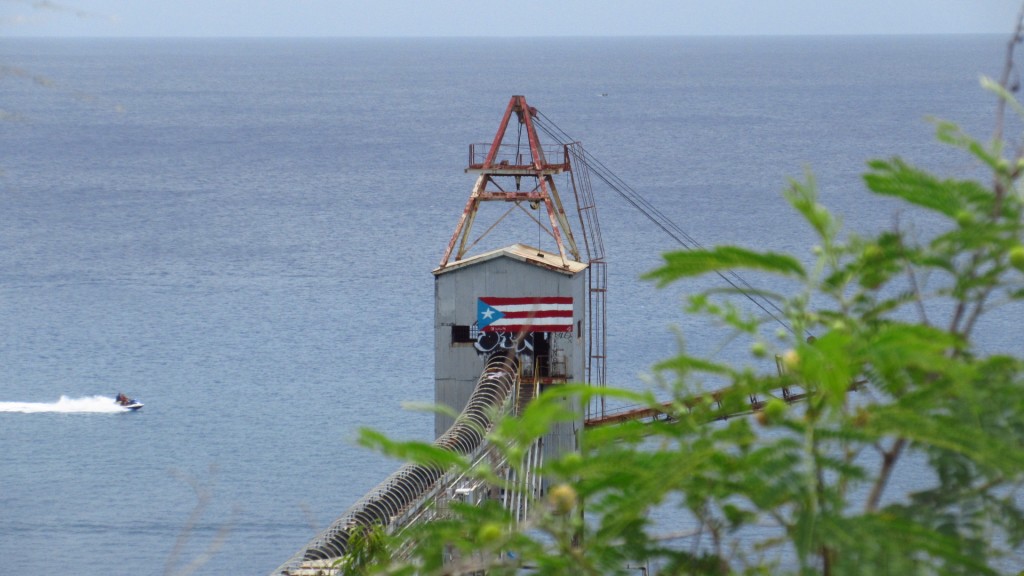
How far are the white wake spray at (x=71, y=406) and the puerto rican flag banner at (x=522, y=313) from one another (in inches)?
1628

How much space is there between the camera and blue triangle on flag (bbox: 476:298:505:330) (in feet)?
120

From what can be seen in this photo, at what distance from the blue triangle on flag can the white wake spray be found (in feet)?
135

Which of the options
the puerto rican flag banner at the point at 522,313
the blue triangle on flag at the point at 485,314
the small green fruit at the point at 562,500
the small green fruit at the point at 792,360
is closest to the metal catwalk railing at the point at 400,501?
the puerto rican flag banner at the point at 522,313

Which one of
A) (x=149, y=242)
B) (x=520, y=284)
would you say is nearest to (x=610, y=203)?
(x=149, y=242)

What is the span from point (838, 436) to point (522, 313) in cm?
3068

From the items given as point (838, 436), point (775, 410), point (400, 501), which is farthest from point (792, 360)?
point (400, 501)

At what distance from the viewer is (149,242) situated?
11631 cm

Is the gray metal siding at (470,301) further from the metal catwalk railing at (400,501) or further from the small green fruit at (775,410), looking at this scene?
the small green fruit at (775,410)

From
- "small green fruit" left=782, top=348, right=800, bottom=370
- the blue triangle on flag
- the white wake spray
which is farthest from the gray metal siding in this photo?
the white wake spray

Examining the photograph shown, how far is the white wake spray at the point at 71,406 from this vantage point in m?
73.8

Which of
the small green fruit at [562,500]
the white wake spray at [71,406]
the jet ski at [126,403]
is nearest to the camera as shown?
the small green fruit at [562,500]

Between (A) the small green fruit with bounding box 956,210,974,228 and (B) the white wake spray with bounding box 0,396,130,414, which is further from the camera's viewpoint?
(B) the white wake spray with bounding box 0,396,130,414

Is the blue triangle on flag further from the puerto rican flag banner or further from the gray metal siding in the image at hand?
the gray metal siding

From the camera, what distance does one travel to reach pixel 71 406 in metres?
74.6
